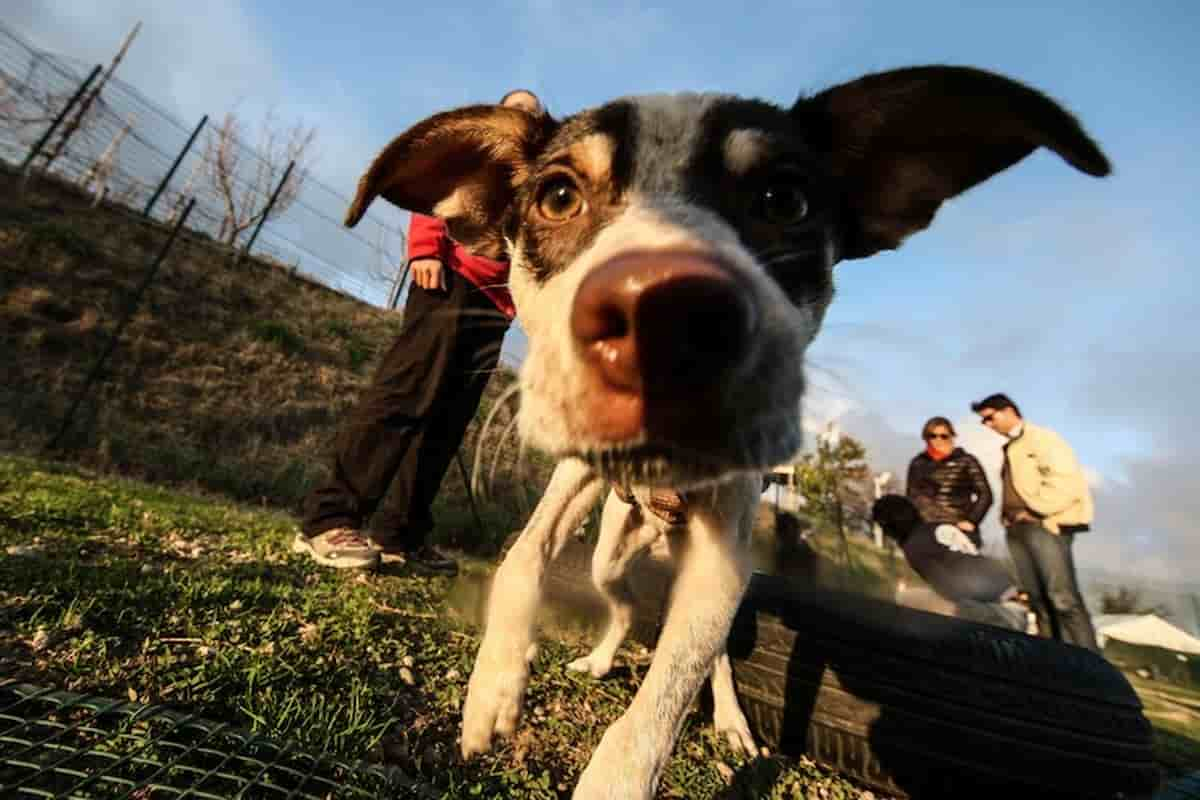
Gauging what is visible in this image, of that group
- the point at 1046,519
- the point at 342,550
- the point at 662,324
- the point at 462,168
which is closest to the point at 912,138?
the point at 462,168

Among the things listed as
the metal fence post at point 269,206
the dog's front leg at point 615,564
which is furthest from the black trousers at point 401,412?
the metal fence post at point 269,206

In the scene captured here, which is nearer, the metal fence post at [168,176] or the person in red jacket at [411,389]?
the person in red jacket at [411,389]

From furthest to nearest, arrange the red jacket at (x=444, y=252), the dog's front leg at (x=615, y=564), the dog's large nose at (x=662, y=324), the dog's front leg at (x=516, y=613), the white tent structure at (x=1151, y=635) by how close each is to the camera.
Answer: the white tent structure at (x=1151, y=635) < the red jacket at (x=444, y=252) < the dog's front leg at (x=615, y=564) < the dog's front leg at (x=516, y=613) < the dog's large nose at (x=662, y=324)

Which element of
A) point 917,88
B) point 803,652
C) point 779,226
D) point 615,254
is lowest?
point 803,652

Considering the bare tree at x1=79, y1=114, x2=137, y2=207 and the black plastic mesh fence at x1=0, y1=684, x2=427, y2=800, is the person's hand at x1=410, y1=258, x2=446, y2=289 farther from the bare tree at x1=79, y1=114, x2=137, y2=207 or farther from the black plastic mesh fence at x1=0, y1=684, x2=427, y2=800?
the bare tree at x1=79, y1=114, x2=137, y2=207

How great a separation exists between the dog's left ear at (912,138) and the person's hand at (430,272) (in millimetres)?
2269

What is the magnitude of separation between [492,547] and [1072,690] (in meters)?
5.83

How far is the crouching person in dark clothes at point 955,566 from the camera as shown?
580cm

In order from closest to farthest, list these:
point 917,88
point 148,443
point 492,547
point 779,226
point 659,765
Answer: point 659,765, point 779,226, point 917,88, point 492,547, point 148,443

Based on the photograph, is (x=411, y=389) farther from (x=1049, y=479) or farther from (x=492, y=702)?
(x=1049, y=479)

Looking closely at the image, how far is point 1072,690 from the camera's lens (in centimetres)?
247

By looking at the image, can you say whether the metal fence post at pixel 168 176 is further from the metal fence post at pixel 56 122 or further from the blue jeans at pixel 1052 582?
the blue jeans at pixel 1052 582

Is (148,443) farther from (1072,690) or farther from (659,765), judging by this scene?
(1072,690)

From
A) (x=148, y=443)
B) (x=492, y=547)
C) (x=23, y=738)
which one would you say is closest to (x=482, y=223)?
(x=23, y=738)
